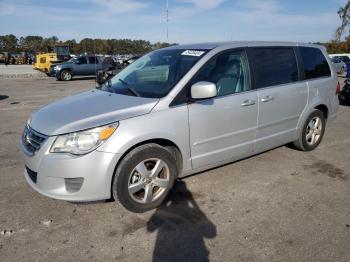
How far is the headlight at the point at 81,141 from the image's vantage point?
10.1ft

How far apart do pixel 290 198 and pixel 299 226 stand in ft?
2.00

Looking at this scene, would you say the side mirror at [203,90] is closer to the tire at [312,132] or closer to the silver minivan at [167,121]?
the silver minivan at [167,121]

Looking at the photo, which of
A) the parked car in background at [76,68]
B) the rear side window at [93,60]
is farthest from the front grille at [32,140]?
the rear side window at [93,60]

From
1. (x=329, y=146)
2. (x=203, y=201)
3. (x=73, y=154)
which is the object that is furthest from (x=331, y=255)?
(x=329, y=146)

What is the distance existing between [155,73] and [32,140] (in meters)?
1.62

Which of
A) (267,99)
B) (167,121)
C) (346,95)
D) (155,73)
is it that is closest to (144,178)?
(167,121)

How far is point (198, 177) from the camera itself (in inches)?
172

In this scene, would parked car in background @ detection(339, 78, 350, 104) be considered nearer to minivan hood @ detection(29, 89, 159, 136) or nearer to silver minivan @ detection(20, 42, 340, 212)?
silver minivan @ detection(20, 42, 340, 212)

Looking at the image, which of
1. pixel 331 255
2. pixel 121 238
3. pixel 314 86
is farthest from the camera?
pixel 314 86

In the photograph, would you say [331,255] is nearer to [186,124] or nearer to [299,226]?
[299,226]

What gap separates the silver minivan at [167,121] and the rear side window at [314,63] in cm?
3

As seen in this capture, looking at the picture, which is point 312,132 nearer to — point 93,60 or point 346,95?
point 346,95

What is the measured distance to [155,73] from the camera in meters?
4.10

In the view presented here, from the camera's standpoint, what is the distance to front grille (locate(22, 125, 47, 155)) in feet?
10.6
